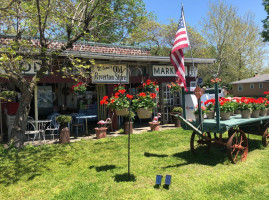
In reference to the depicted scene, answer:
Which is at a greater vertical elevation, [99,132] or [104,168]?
[99,132]

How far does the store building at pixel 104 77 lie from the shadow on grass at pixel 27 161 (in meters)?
2.62

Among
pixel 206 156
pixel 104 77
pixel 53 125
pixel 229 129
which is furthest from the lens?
pixel 104 77

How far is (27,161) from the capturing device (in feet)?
18.4

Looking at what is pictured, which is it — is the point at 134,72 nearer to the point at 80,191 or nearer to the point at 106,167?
the point at 106,167

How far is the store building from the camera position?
8.57 metres

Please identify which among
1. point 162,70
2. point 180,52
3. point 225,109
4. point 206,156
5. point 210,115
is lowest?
point 206,156

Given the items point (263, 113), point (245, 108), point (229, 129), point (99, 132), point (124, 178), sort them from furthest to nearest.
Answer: point (99, 132)
point (263, 113)
point (229, 129)
point (245, 108)
point (124, 178)

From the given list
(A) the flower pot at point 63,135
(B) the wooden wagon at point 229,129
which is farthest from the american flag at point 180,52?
(A) the flower pot at point 63,135

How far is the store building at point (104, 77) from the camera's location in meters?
8.57

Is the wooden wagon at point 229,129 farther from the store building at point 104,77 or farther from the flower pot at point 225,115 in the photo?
the store building at point 104,77

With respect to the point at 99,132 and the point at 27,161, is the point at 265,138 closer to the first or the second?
the point at 99,132

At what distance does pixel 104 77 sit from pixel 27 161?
4.58 metres

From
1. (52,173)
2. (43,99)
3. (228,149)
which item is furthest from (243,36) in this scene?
(52,173)

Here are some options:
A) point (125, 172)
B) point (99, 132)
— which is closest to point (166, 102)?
point (99, 132)
